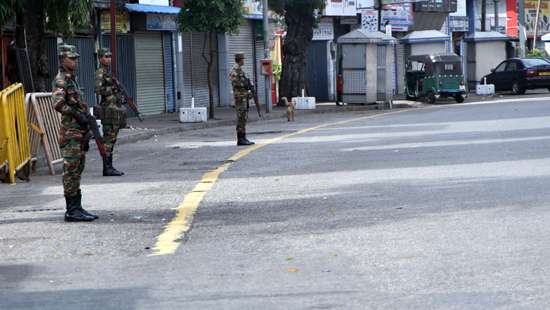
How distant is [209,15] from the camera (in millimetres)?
32938

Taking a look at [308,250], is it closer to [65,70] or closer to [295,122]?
[65,70]

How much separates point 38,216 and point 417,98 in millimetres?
32461

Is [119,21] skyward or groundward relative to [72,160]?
skyward

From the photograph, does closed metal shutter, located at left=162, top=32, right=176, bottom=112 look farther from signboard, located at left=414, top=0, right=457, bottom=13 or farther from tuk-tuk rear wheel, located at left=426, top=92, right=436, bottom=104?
signboard, located at left=414, top=0, right=457, bottom=13

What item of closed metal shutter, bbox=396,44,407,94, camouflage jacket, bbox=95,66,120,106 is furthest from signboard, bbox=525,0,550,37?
camouflage jacket, bbox=95,66,120,106

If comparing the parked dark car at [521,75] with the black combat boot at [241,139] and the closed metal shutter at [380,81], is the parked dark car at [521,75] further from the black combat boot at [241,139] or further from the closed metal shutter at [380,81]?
the black combat boot at [241,139]

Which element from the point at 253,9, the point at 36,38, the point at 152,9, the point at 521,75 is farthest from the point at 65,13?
the point at 521,75

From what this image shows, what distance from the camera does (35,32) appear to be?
2467 cm

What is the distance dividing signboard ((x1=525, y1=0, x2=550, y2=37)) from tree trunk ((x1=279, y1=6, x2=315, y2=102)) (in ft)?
116

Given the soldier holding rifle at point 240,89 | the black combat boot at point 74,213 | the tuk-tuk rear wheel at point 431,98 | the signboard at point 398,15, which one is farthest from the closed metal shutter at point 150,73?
the black combat boot at point 74,213

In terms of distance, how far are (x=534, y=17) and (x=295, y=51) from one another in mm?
37120

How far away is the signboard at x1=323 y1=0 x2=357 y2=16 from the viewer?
48469 mm

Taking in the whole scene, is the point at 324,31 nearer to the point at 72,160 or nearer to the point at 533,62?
the point at 533,62

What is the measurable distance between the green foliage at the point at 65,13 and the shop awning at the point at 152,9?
7.97m
